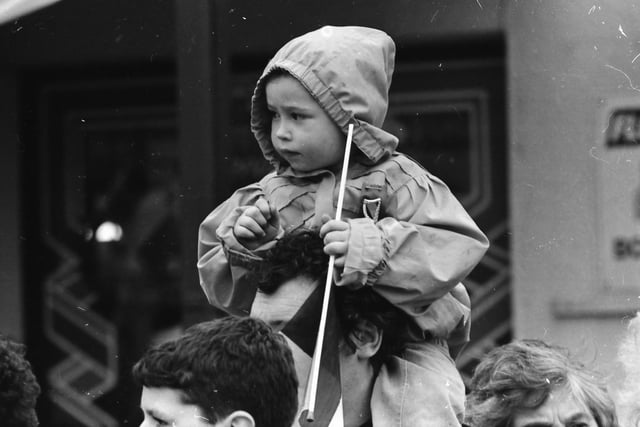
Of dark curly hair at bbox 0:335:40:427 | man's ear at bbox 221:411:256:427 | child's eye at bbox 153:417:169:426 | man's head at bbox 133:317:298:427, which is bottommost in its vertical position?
dark curly hair at bbox 0:335:40:427

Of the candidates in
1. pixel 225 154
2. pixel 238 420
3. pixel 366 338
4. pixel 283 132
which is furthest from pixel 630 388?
pixel 225 154

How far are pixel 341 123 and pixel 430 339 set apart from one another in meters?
0.46

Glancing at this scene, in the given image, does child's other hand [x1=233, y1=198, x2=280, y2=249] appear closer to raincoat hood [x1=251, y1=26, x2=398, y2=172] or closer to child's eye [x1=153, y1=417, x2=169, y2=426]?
raincoat hood [x1=251, y1=26, x2=398, y2=172]

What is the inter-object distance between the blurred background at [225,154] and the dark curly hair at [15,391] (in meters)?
1.45

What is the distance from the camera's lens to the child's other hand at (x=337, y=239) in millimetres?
2340

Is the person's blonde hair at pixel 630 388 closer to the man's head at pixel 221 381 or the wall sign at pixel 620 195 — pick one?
the wall sign at pixel 620 195

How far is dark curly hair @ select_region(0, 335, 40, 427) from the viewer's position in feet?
9.00

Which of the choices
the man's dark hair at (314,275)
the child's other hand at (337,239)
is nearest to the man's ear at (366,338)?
the man's dark hair at (314,275)

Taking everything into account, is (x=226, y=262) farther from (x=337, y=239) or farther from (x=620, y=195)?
(x=620, y=195)

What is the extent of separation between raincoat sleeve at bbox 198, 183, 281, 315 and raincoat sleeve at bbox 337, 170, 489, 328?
Result: 25 centimetres

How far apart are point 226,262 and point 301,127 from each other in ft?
1.01

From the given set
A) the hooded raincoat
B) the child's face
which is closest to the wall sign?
the hooded raincoat

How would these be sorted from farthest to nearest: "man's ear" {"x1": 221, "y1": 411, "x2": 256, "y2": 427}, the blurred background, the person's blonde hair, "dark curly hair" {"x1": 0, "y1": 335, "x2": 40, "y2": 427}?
the blurred background, the person's blonde hair, "dark curly hair" {"x1": 0, "y1": 335, "x2": 40, "y2": 427}, "man's ear" {"x1": 221, "y1": 411, "x2": 256, "y2": 427}

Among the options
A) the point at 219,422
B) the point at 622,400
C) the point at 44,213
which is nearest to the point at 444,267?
the point at 219,422
